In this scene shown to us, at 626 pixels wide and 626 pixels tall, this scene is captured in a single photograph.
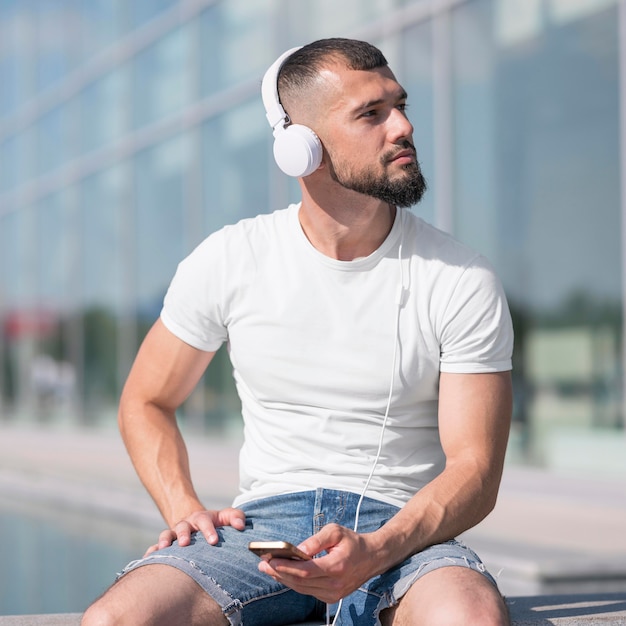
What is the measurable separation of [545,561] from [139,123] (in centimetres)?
1180

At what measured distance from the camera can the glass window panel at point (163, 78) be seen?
14.6 metres

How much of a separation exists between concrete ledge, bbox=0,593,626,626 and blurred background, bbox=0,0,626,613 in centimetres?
529

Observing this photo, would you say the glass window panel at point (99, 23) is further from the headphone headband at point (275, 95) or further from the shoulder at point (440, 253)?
the shoulder at point (440, 253)

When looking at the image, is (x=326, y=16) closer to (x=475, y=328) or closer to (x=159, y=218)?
(x=159, y=218)

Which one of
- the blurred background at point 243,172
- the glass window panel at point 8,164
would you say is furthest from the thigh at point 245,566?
the glass window panel at point 8,164

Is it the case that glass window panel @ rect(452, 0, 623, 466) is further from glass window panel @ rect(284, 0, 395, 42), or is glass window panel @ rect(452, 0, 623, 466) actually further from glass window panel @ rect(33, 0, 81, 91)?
glass window panel @ rect(33, 0, 81, 91)

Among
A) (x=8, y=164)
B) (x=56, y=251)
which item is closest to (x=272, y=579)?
(x=56, y=251)

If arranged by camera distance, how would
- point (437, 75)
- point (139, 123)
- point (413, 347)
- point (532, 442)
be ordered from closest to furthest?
point (413, 347), point (532, 442), point (437, 75), point (139, 123)

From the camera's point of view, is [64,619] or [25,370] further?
[25,370]

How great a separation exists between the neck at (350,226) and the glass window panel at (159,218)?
1197 centimetres

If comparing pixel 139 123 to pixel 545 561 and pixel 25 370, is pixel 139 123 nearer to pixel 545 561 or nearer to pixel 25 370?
pixel 25 370

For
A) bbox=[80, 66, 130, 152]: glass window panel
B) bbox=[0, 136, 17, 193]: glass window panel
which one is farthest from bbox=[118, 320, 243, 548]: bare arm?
bbox=[0, 136, 17, 193]: glass window panel

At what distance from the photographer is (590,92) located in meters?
8.38

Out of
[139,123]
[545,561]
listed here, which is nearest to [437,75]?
[545,561]
